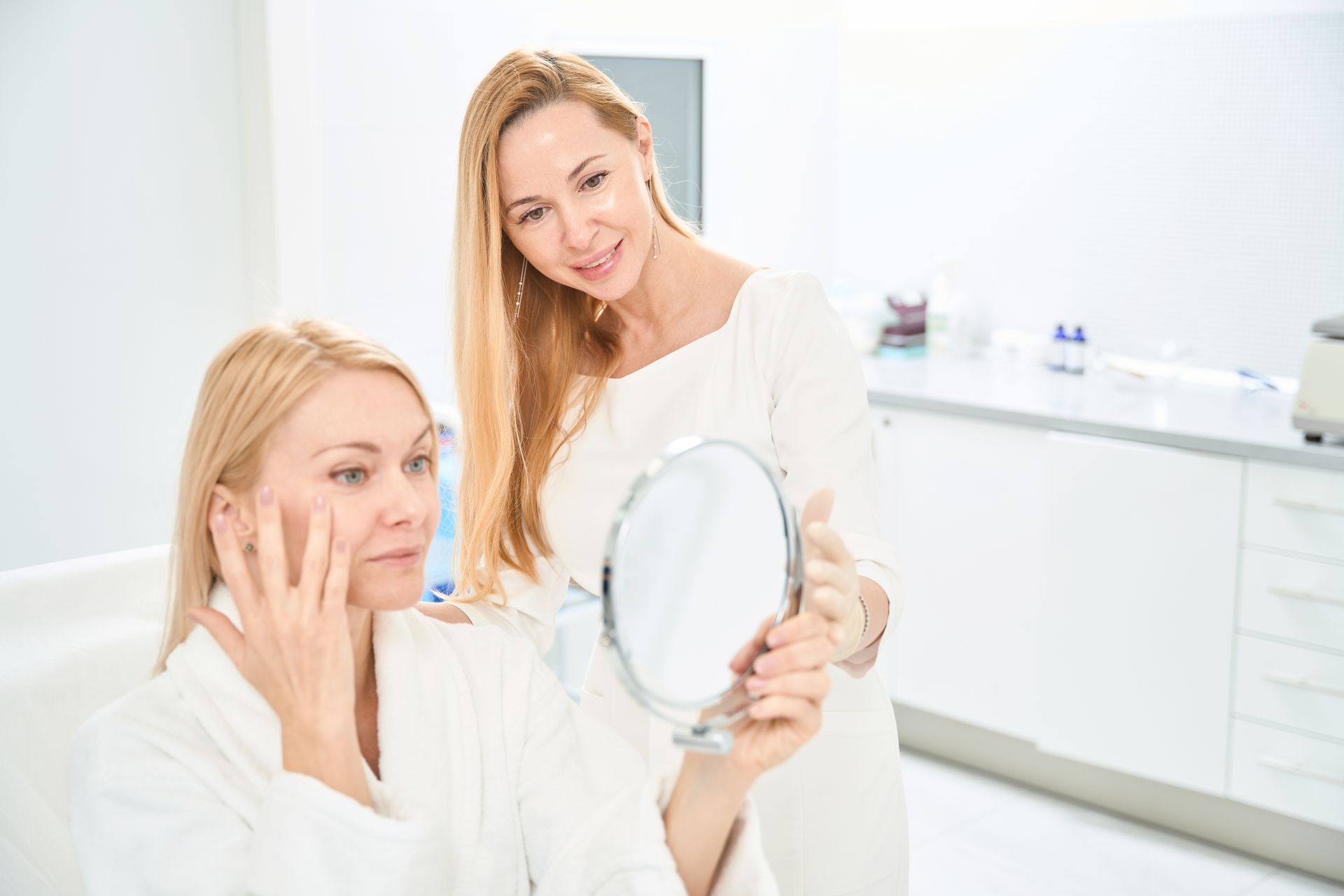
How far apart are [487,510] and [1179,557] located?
1.69m

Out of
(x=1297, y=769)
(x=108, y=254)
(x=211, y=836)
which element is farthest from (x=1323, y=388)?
(x=108, y=254)

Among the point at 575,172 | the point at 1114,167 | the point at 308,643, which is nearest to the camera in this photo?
the point at 308,643

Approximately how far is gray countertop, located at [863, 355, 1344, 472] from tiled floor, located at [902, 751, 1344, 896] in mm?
902

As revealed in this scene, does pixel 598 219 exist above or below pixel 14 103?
below

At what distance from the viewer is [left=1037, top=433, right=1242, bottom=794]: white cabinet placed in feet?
8.43

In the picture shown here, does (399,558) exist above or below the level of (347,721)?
above

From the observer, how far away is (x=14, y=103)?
7.32 feet

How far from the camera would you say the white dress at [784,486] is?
1508 mm

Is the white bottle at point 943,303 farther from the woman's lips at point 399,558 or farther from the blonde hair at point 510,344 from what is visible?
the woman's lips at point 399,558

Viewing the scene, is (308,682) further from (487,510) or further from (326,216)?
(326,216)

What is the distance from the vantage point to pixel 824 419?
57.5 inches

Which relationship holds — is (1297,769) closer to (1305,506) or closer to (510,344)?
(1305,506)

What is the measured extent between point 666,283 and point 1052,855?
1775 millimetres

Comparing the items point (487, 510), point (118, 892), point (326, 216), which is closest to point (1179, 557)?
point (487, 510)
